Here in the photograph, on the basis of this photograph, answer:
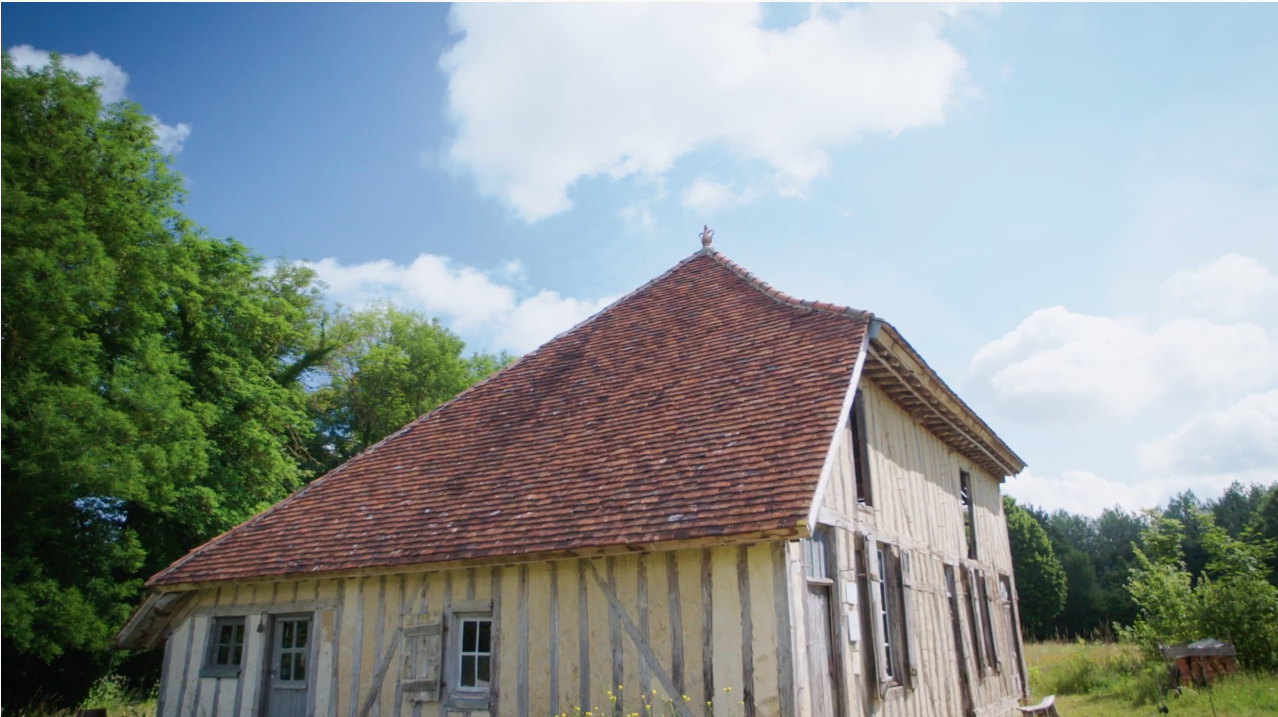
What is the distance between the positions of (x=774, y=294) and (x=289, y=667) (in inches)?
306

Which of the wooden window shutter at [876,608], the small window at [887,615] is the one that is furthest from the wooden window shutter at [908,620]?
the wooden window shutter at [876,608]

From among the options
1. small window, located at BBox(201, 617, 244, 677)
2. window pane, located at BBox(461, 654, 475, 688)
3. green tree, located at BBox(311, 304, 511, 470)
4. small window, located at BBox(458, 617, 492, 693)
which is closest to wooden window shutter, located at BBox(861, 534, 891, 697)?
small window, located at BBox(458, 617, 492, 693)

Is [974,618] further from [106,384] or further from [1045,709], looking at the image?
[106,384]

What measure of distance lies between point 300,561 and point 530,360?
4561 millimetres

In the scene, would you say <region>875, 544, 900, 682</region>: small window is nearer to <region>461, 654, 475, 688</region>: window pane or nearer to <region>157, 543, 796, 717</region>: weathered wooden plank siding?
<region>157, 543, 796, 717</region>: weathered wooden plank siding

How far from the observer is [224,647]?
10117 mm

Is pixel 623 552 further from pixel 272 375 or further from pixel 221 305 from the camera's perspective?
pixel 272 375

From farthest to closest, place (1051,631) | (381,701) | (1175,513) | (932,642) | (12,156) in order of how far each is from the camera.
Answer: (1175,513)
(1051,631)
(12,156)
(932,642)
(381,701)

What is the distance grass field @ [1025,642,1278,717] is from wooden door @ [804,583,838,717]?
6.65m

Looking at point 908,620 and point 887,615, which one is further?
point 908,620

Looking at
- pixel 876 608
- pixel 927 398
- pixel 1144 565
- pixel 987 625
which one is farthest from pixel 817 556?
pixel 1144 565

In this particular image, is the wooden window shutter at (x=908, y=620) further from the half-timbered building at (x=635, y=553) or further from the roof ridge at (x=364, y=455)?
the roof ridge at (x=364, y=455)

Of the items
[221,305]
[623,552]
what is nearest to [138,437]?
[221,305]

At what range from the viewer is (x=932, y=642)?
33.6ft
